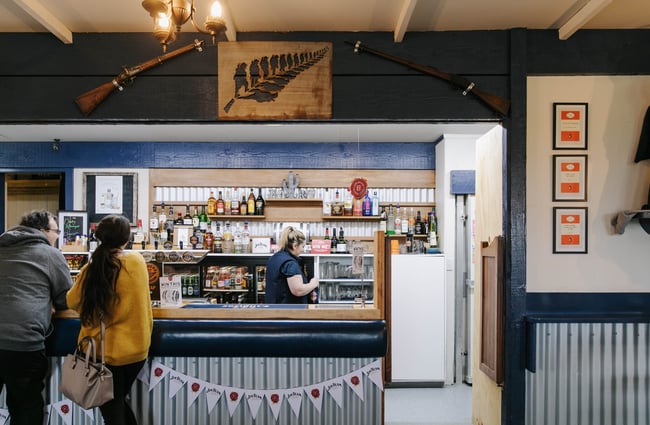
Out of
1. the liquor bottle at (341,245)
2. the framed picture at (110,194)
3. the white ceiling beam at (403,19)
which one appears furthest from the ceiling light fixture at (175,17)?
the framed picture at (110,194)

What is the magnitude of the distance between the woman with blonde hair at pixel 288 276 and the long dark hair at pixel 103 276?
4.67 ft

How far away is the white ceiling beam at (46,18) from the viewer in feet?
9.18

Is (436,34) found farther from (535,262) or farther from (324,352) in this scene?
(324,352)

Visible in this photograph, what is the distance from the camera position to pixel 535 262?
3240 mm

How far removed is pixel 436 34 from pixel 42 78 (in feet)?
9.13

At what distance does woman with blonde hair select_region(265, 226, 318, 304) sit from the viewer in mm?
3768

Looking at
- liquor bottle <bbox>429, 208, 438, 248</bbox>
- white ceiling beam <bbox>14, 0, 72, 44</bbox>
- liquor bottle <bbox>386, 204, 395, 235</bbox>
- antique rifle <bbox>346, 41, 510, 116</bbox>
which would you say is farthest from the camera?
liquor bottle <bbox>386, 204, 395, 235</bbox>

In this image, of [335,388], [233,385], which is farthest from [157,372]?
[335,388]

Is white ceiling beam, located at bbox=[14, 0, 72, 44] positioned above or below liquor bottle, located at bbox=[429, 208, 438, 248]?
above

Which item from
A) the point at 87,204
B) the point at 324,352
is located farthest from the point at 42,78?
the point at 87,204

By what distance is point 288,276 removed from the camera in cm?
378

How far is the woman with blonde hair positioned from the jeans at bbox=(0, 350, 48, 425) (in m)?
1.64

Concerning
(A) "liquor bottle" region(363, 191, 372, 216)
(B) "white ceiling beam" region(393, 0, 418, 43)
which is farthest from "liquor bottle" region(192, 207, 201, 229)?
(B) "white ceiling beam" region(393, 0, 418, 43)

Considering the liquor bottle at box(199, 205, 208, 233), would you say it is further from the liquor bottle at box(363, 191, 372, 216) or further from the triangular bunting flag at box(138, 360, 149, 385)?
the triangular bunting flag at box(138, 360, 149, 385)
